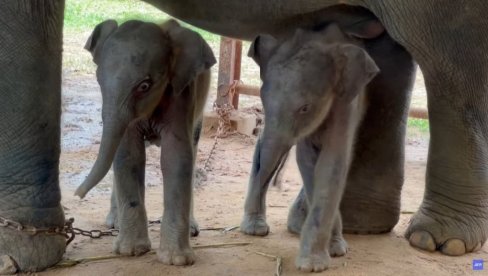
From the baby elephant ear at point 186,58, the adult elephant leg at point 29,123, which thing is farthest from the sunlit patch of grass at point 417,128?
the adult elephant leg at point 29,123

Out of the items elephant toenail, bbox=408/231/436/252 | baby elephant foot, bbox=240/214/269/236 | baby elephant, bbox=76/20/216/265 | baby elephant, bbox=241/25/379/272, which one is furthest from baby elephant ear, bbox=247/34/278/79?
elephant toenail, bbox=408/231/436/252

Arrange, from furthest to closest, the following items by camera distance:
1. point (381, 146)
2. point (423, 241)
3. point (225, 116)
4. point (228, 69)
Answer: point (228, 69) → point (225, 116) → point (381, 146) → point (423, 241)

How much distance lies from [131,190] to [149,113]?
41 centimetres

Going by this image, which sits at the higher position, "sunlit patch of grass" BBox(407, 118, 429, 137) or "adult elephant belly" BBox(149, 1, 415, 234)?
"adult elephant belly" BBox(149, 1, 415, 234)

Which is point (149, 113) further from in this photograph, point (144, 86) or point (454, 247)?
point (454, 247)

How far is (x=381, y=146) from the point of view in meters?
4.63

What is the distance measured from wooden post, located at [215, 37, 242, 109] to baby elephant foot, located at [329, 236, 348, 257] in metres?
4.56

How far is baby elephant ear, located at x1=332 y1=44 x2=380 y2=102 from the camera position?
151 inches

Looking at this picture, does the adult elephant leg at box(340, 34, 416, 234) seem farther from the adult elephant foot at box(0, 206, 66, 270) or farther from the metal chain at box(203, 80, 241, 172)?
the metal chain at box(203, 80, 241, 172)

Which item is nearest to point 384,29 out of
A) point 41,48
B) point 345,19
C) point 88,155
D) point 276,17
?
point 345,19

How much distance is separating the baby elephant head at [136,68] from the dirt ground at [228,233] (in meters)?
0.64

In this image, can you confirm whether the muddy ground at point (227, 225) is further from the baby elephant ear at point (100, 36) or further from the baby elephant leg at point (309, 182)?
the baby elephant ear at point (100, 36)

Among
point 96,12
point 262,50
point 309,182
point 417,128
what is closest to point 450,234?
point 309,182

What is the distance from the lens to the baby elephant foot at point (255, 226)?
4.63m
